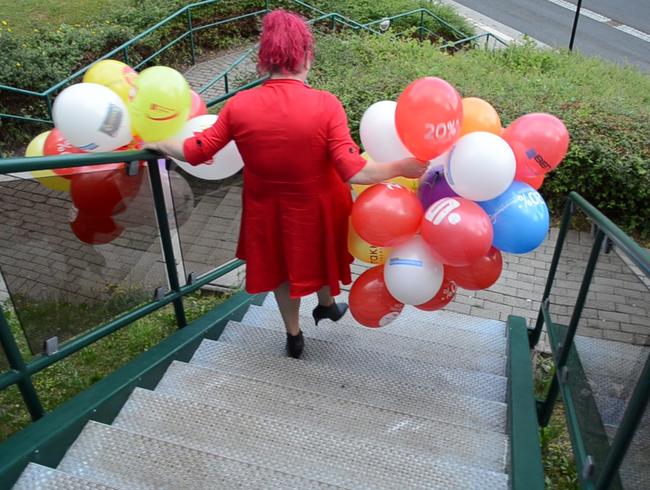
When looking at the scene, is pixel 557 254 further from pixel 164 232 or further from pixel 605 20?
pixel 605 20

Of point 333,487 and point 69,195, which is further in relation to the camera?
point 69,195

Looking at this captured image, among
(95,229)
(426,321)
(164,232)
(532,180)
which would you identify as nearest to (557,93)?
(426,321)

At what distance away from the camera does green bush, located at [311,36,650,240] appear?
5527 mm

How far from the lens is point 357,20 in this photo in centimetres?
1145

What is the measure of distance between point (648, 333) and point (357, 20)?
10.8m

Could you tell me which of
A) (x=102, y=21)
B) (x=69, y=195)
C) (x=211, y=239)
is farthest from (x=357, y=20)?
(x=69, y=195)

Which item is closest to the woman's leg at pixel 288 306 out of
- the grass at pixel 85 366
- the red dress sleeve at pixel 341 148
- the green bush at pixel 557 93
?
the red dress sleeve at pixel 341 148

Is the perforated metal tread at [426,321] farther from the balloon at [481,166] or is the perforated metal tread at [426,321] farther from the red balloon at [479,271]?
the balloon at [481,166]

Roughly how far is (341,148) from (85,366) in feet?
7.62

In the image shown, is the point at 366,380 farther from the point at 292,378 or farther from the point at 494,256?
the point at 494,256

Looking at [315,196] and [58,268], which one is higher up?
[315,196]

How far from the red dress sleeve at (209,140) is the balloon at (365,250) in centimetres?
68

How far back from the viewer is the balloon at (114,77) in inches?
102

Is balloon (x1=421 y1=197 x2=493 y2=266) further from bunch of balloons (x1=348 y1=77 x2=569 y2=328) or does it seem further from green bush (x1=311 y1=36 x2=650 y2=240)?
green bush (x1=311 y1=36 x2=650 y2=240)
